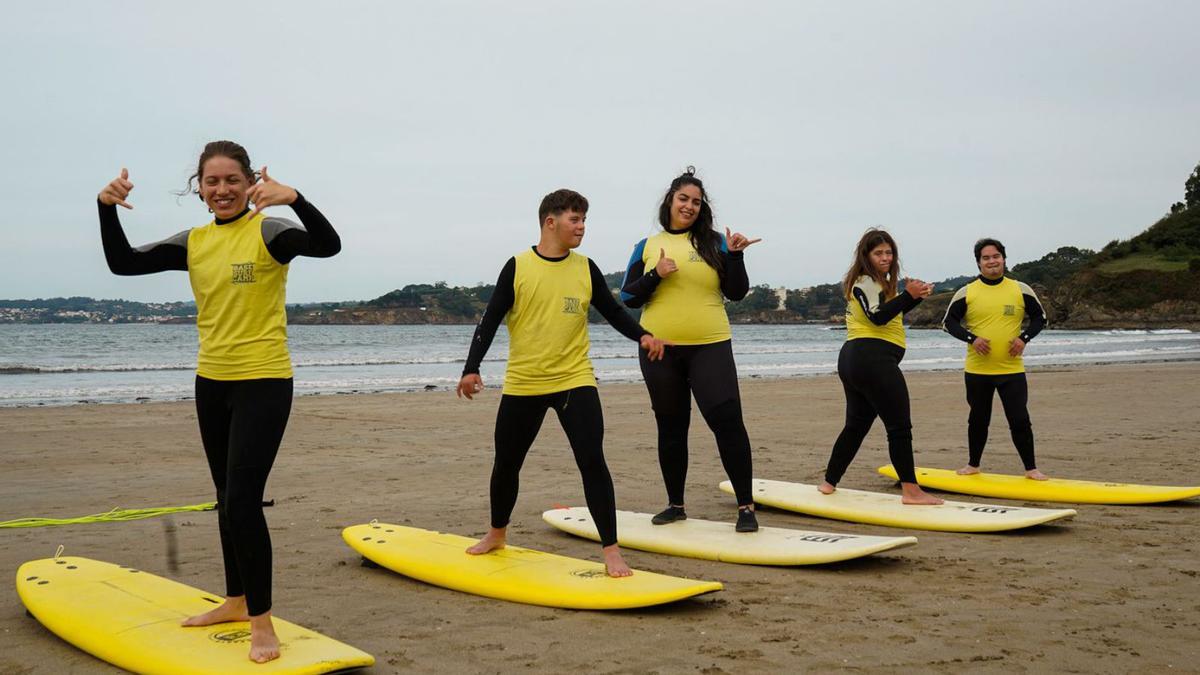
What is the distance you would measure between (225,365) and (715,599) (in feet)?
8.47

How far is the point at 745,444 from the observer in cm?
618

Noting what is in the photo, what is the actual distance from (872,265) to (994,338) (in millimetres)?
1728

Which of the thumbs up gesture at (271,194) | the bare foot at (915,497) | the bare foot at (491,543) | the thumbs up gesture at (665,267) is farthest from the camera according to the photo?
the bare foot at (915,497)

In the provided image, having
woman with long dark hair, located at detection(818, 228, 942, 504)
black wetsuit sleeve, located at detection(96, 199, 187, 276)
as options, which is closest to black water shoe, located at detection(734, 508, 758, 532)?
woman with long dark hair, located at detection(818, 228, 942, 504)

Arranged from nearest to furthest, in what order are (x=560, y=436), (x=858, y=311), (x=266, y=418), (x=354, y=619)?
1. (x=266, y=418)
2. (x=354, y=619)
3. (x=858, y=311)
4. (x=560, y=436)

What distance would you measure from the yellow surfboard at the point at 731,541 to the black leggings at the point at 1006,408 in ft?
9.41

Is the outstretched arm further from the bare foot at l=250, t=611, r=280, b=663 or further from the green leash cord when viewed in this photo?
the green leash cord

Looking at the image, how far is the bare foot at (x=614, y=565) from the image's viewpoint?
16.4ft

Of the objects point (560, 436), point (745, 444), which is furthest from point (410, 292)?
point (745, 444)

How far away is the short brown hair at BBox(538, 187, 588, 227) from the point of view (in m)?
5.22

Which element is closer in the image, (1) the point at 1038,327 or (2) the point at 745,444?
(2) the point at 745,444

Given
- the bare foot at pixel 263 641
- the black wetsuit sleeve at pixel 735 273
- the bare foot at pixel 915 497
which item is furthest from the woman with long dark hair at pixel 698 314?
the bare foot at pixel 263 641

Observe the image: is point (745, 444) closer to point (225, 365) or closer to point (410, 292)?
point (225, 365)

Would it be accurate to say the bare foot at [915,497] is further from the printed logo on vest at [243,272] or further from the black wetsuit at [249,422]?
the printed logo on vest at [243,272]
